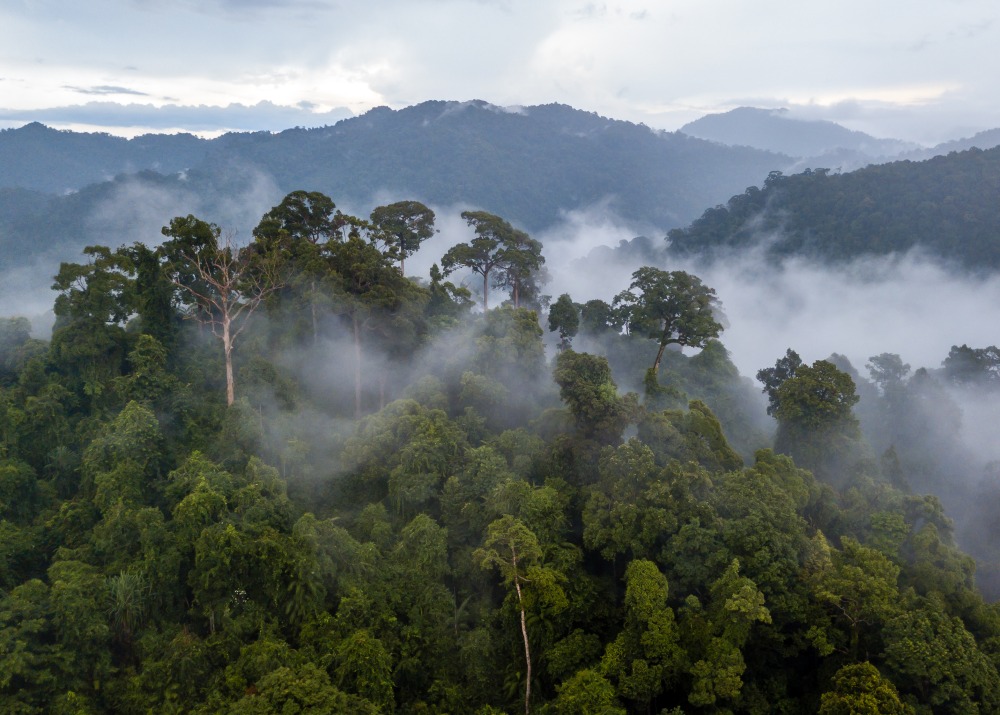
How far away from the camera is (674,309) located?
27.3 meters

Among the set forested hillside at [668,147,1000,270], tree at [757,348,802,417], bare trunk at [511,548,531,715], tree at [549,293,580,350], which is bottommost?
bare trunk at [511,548,531,715]

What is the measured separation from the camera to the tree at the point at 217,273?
2336 cm

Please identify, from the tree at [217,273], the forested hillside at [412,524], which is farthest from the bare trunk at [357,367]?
the tree at [217,273]

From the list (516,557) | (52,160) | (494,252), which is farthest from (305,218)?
(52,160)

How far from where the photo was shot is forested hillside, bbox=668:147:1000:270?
284 feet

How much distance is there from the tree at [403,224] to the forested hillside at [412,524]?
3387 millimetres

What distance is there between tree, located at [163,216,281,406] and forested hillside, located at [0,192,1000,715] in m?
0.12

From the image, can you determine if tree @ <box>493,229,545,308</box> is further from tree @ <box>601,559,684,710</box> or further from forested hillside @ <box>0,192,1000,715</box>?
tree @ <box>601,559,684,710</box>

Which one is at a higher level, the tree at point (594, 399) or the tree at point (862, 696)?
the tree at point (594, 399)

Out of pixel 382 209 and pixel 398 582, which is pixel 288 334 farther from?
pixel 398 582

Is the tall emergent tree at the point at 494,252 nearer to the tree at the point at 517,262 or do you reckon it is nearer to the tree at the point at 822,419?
the tree at the point at 517,262

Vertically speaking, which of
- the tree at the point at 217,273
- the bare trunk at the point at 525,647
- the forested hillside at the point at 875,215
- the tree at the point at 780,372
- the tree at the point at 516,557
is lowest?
the bare trunk at the point at 525,647

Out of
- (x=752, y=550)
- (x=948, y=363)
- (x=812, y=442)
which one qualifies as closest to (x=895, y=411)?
(x=948, y=363)

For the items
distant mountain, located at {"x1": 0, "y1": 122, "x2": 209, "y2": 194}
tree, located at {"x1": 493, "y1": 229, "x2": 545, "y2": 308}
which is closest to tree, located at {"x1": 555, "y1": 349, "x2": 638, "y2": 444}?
tree, located at {"x1": 493, "y1": 229, "x2": 545, "y2": 308}
